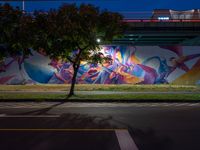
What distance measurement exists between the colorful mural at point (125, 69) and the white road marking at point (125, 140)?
24490 mm

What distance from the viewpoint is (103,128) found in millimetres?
11312

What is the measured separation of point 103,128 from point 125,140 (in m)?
1.80

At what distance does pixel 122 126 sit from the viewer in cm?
1172

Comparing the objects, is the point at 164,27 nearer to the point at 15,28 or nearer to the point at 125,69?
the point at 125,69

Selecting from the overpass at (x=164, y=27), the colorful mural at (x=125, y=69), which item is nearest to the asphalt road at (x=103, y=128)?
the colorful mural at (x=125, y=69)

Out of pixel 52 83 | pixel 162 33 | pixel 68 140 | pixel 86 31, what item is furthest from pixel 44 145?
pixel 162 33

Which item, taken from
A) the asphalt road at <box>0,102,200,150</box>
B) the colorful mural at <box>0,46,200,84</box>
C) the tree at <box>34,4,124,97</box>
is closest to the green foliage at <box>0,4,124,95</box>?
the tree at <box>34,4,124,97</box>

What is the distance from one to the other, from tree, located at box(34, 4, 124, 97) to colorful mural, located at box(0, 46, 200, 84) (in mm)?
11172

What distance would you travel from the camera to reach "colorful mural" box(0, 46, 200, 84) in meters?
35.2

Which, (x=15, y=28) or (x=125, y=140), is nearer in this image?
(x=125, y=140)

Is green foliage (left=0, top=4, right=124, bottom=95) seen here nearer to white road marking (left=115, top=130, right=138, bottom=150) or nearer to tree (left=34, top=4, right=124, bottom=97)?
tree (left=34, top=4, right=124, bottom=97)

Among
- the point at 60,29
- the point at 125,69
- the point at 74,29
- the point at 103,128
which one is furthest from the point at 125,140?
the point at 125,69

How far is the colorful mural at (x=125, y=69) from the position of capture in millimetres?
35188

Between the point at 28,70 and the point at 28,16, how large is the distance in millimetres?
12010
